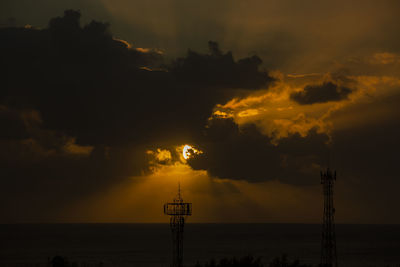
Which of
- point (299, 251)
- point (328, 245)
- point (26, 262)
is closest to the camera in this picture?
point (328, 245)

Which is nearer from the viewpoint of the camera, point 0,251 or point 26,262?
point 26,262

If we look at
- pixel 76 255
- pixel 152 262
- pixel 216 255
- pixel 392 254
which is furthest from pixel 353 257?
pixel 76 255

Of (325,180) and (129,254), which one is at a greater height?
(325,180)

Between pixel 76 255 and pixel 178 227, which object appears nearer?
pixel 178 227

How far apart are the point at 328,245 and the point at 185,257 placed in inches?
4683

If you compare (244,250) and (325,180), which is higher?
(325,180)

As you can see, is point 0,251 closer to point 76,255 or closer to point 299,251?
point 76,255

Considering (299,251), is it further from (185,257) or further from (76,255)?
(76,255)

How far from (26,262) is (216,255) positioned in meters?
61.0

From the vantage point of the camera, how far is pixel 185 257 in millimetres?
173000

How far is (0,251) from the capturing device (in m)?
190

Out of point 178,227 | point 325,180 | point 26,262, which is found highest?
point 325,180

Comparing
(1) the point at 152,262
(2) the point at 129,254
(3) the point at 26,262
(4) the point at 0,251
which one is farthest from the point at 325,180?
(4) the point at 0,251

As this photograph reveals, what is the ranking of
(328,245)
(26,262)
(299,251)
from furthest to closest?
1. (299,251)
2. (26,262)
3. (328,245)
